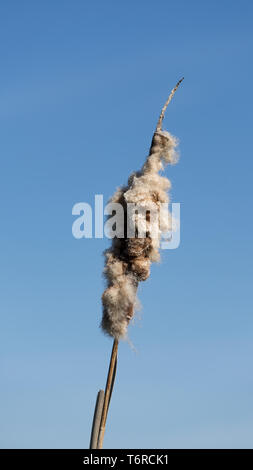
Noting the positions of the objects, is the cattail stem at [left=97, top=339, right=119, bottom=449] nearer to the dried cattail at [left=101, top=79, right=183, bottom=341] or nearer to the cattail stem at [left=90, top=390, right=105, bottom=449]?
the cattail stem at [left=90, top=390, right=105, bottom=449]

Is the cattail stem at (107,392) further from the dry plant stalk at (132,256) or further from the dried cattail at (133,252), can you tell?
the dried cattail at (133,252)

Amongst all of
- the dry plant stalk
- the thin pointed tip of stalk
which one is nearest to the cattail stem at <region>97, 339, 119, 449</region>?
the dry plant stalk

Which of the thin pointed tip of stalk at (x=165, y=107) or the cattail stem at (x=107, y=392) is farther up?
the thin pointed tip of stalk at (x=165, y=107)

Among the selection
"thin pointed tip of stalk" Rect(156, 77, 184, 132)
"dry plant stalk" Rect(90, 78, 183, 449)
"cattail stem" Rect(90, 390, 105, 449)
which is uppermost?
"thin pointed tip of stalk" Rect(156, 77, 184, 132)

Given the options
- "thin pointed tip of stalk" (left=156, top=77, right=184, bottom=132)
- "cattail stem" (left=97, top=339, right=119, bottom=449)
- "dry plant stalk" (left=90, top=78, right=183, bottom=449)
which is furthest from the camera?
"thin pointed tip of stalk" (left=156, top=77, right=184, bottom=132)

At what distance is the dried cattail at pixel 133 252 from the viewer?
11.5 meters

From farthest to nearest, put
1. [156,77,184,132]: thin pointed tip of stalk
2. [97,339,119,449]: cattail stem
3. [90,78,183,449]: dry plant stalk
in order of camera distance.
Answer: [156,77,184,132]: thin pointed tip of stalk, [90,78,183,449]: dry plant stalk, [97,339,119,449]: cattail stem

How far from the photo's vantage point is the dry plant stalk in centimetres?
1143

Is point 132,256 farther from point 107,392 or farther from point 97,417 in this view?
point 97,417

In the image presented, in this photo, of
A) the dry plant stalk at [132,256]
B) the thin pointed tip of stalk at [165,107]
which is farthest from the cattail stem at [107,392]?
the thin pointed tip of stalk at [165,107]

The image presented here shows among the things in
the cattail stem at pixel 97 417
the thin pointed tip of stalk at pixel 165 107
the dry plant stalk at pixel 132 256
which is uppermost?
the thin pointed tip of stalk at pixel 165 107

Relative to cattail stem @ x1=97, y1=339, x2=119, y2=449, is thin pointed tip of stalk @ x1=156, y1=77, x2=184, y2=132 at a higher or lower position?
higher
